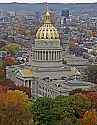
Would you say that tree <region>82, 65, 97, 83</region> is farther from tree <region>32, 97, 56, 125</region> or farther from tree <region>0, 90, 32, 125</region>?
tree <region>32, 97, 56, 125</region>

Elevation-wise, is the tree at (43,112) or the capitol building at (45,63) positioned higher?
the tree at (43,112)

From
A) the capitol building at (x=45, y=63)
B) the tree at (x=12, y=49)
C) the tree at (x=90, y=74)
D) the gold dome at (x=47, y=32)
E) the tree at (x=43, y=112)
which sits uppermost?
the gold dome at (x=47, y=32)

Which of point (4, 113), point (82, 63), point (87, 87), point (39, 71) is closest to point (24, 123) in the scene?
point (4, 113)

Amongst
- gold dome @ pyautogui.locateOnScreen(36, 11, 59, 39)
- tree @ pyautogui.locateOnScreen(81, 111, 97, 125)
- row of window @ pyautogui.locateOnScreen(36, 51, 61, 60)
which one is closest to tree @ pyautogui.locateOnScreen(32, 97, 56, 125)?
tree @ pyautogui.locateOnScreen(81, 111, 97, 125)

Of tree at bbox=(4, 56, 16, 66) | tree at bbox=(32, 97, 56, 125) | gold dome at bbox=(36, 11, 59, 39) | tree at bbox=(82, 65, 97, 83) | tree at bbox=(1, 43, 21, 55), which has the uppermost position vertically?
gold dome at bbox=(36, 11, 59, 39)

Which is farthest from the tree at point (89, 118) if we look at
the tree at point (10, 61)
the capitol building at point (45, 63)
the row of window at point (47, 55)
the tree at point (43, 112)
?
the tree at point (10, 61)

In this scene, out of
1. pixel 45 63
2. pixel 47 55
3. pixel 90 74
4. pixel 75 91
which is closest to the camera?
pixel 75 91

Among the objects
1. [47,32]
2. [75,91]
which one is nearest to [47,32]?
[47,32]

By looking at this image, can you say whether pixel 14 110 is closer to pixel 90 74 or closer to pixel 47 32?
pixel 47 32

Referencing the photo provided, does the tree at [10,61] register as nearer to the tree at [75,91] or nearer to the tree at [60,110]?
the tree at [75,91]
